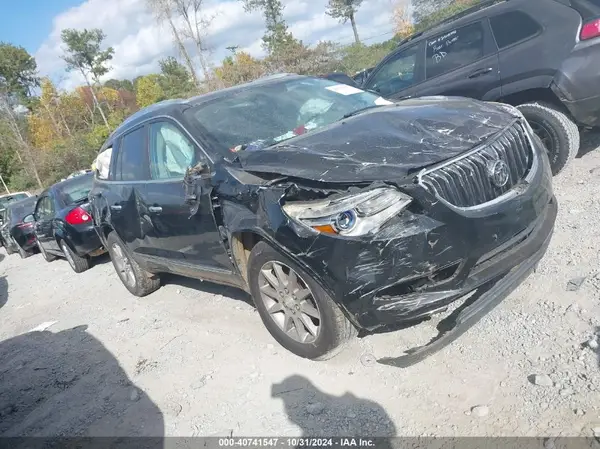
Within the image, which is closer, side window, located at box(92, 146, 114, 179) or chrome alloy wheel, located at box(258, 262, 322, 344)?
chrome alloy wheel, located at box(258, 262, 322, 344)

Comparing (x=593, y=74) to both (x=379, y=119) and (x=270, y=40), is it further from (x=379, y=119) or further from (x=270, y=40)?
(x=270, y=40)

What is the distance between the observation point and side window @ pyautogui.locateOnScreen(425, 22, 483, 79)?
5.48 m

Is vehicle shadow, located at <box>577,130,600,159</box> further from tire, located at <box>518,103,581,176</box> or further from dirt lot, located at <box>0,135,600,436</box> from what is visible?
tire, located at <box>518,103,581,176</box>

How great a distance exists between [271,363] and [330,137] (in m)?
1.58

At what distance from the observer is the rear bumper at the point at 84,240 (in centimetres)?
757

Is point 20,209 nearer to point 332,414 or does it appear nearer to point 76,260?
point 76,260

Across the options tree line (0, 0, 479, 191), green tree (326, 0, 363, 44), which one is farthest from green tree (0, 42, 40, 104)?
green tree (326, 0, 363, 44)

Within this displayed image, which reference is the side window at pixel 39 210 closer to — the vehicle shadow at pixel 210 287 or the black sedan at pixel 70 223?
the black sedan at pixel 70 223

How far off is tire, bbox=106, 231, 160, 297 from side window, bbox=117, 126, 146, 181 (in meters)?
1.02

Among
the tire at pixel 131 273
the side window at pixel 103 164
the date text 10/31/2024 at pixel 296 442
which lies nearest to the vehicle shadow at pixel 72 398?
the date text 10/31/2024 at pixel 296 442

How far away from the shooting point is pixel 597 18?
452cm

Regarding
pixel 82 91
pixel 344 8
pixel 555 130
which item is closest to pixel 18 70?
pixel 82 91

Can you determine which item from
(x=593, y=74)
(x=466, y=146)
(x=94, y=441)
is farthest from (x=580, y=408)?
(x=593, y=74)

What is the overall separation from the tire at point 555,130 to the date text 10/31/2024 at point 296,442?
371 centimetres
